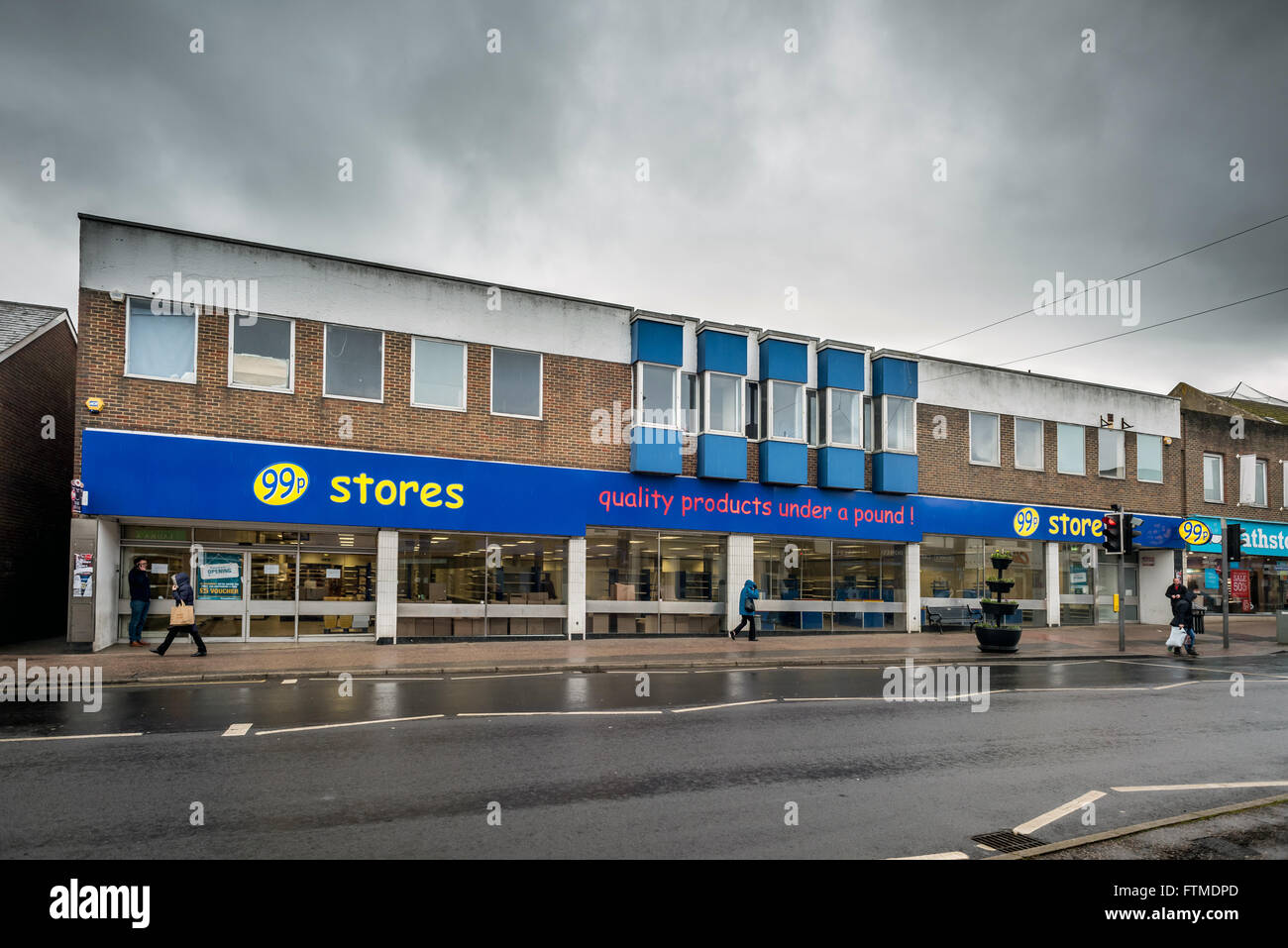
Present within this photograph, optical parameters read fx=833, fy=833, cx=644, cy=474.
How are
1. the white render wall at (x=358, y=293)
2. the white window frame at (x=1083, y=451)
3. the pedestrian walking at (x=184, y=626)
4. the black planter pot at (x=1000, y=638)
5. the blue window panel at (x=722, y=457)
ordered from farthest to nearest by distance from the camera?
the white window frame at (x=1083, y=451)
the blue window panel at (x=722, y=457)
the black planter pot at (x=1000, y=638)
the white render wall at (x=358, y=293)
the pedestrian walking at (x=184, y=626)

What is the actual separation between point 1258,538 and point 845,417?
→ 20392 mm

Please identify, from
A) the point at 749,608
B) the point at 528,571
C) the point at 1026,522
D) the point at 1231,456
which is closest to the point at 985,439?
the point at 1026,522

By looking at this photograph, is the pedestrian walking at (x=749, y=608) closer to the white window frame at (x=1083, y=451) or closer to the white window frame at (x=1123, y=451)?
the white window frame at (x=1083, y=451)

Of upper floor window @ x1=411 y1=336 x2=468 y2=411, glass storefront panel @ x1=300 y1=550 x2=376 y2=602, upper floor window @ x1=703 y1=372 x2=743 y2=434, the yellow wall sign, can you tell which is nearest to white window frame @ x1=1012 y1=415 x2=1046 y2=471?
the yellow wall sign

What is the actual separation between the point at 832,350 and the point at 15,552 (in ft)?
69.0

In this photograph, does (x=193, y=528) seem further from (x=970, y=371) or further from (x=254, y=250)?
(x=970, y=371)

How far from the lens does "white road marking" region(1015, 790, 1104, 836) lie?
19.8 feet

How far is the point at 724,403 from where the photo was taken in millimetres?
22547

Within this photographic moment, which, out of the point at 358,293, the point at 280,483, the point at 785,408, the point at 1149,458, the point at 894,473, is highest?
the point at 358,293

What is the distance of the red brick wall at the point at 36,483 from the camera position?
60.8 ft

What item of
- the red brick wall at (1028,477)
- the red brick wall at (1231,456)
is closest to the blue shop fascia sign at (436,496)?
the red brick wall at (1028,477)

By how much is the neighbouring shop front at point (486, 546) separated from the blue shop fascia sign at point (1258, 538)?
10714 millimetres

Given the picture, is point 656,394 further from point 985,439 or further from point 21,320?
point 21,320

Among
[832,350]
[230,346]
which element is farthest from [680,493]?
[230,346]
